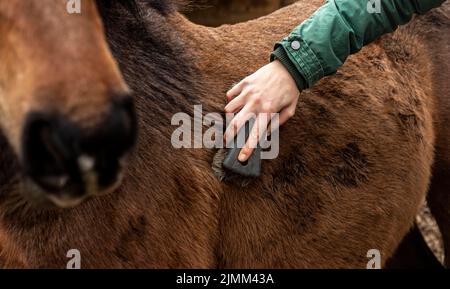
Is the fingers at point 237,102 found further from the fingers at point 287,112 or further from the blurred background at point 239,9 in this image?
the blurred background at point 239,9

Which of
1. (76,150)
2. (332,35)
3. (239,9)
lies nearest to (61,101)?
(76,150)

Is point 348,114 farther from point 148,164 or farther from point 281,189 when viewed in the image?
point 148,164

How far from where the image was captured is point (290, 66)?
2.25m

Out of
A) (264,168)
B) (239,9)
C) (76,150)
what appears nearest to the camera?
(76,150)

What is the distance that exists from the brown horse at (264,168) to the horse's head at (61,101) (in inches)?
11.6

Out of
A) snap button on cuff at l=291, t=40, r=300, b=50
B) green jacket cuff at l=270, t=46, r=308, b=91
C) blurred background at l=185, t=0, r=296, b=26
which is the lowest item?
blurred background at l=185, t=0, r=296, b=26

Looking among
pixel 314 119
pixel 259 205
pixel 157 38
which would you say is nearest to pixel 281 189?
pixel 259 205

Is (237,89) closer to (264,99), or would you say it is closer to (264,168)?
(264,99)

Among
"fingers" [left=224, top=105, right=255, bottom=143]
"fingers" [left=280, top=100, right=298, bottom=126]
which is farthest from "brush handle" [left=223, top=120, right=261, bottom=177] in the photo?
"fingers" [left=280, top=100, right=298, bottom=126]

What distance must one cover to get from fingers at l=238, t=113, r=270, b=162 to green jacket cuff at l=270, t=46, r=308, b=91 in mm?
170

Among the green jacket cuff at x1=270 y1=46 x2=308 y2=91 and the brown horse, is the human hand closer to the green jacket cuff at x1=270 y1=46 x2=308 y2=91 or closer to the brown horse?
the green jacket cuff at x1=270 y1=46 x2=308 y2=91

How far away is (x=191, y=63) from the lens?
8.57 ft

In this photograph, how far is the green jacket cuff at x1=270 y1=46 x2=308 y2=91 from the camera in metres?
2.26

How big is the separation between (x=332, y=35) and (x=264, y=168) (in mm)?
622
